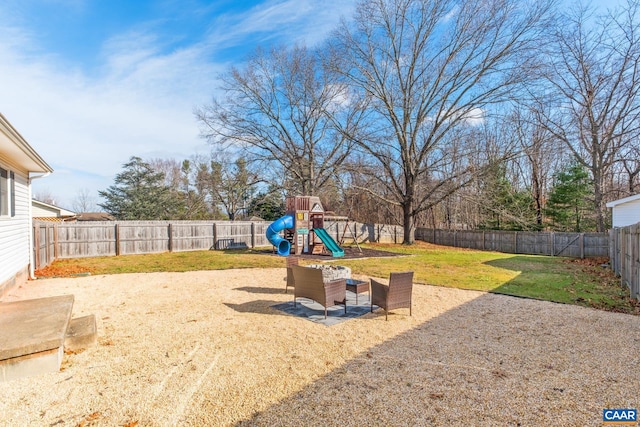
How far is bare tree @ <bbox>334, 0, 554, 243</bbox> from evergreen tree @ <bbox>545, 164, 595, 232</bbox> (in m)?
5.55

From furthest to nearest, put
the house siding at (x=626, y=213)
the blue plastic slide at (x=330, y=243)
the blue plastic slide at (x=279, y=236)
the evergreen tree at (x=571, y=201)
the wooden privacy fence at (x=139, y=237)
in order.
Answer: the evergreen tree at (x=571, y=201) → the blue plastic slide at (x=279, y=236) → the blue plastic slide at (x=330, y=243) → the wooden privacy fence at (x=139, y=237) → the house siding at (x=626, y=213)

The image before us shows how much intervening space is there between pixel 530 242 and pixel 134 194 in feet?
100


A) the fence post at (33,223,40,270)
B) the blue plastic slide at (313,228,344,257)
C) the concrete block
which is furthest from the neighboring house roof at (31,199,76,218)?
the concrete block

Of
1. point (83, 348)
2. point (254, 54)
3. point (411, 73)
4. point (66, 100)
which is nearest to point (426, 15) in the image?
point (411, 73)

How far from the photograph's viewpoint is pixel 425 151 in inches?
869

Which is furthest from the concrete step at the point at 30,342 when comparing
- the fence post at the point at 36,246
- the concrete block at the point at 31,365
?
the fence post at the point at 36,246

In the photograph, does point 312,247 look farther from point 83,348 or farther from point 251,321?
point 83,348

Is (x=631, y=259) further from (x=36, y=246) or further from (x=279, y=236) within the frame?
(x=36, y=246)

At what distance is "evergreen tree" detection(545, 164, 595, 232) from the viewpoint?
2123 centimetres

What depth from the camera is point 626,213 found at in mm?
14227

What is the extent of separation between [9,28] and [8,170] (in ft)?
9.98

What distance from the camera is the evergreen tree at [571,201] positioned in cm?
2123

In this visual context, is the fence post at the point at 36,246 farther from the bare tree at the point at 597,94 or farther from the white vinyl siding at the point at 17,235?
the bare tree at the point at 597,94

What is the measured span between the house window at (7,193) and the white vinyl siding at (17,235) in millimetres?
130
